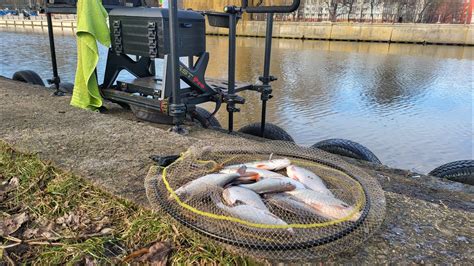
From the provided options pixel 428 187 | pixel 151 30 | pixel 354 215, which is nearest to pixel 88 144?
pixel 151 30

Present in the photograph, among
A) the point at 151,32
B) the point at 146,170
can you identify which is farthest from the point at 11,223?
the point at 151,32

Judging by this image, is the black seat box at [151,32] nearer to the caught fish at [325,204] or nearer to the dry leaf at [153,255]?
the caught fish at [325,204]

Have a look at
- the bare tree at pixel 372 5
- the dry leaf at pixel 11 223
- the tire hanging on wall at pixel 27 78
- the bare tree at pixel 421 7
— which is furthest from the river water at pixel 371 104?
the bare tree at pixel 372 5

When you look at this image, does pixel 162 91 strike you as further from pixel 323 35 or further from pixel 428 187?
pixel 323 35

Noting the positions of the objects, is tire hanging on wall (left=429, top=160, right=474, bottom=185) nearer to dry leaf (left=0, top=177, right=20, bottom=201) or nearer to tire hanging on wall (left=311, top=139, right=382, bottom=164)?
tire hanging on wall (left=311, top=139, right=382, bottom=164)

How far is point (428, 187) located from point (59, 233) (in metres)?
2.85

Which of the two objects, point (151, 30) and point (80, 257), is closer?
point (80, 257)

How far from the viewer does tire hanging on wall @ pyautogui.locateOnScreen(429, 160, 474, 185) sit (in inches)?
137

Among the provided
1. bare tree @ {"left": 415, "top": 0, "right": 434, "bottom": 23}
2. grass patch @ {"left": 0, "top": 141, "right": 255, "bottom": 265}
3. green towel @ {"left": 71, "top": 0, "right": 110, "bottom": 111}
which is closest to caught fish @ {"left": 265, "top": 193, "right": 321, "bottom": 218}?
grass patch @ {"left": 0, "top": 141, "right": 255, "bottom": 265}

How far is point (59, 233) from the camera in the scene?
6.35ft

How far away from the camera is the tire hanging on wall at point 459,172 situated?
347 cm

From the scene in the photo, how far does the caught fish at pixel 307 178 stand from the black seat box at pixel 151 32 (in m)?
2.11

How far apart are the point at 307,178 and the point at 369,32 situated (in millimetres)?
30394

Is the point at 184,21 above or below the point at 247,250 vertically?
above
